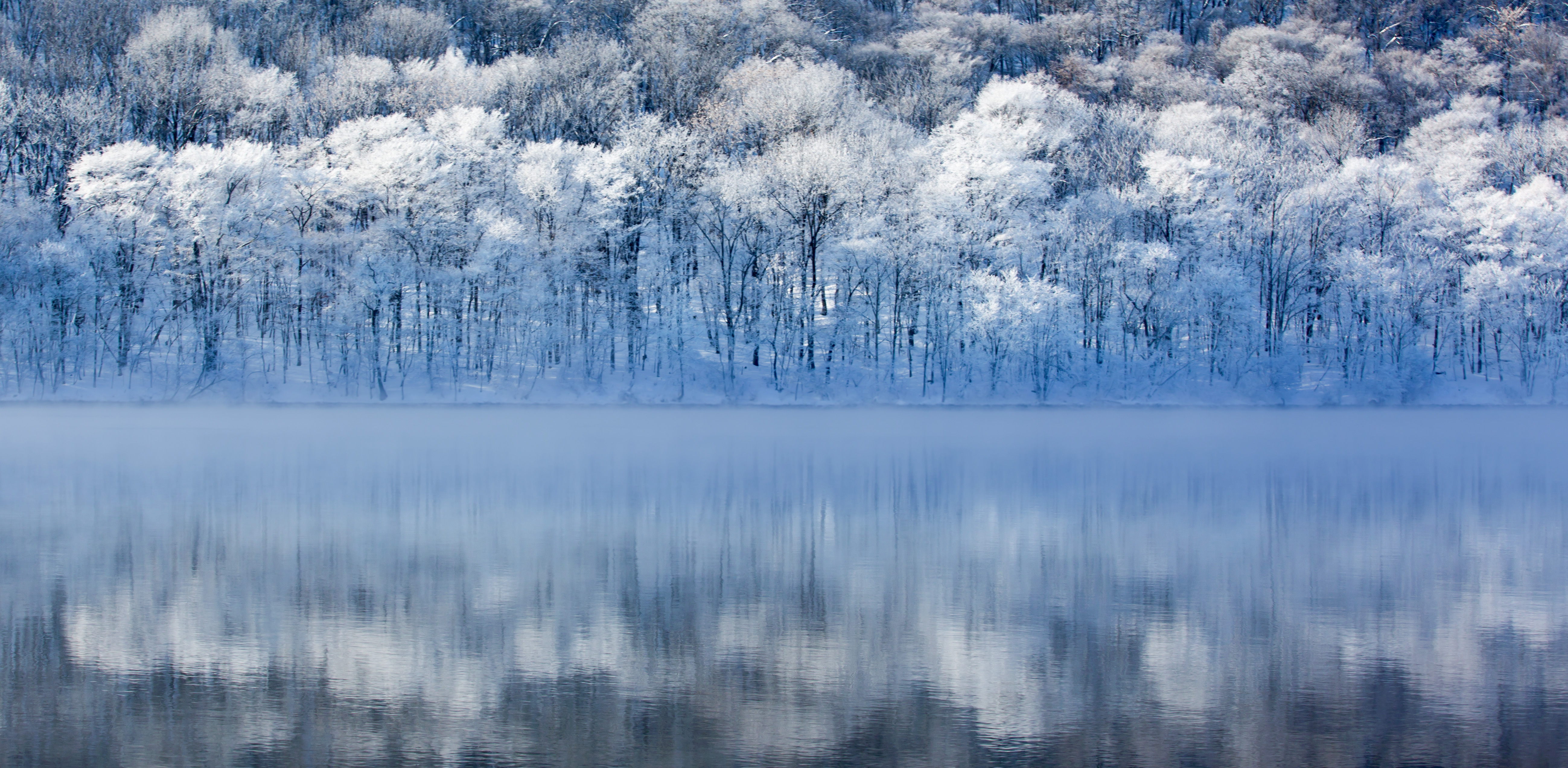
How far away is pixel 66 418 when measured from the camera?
168ft

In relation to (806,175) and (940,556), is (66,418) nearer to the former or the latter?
(806,175)

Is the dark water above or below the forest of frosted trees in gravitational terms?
below

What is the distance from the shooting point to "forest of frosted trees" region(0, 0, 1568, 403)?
65125 mm

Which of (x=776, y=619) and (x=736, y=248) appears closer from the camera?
(x=776, y=619)

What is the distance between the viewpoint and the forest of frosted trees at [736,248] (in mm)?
65125

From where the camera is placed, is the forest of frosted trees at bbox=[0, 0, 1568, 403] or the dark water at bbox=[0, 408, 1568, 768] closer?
the dark water at bbox=[0, 408, 1568, 768]

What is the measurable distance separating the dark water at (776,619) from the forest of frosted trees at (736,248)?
38.2m

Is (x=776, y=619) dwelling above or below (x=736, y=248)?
below

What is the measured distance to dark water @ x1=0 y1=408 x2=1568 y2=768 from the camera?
902cm

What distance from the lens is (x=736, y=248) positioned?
242 feet

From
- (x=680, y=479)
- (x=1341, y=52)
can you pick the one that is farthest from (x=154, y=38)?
(x=1341, y=52)

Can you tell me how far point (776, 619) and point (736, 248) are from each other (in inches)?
2427

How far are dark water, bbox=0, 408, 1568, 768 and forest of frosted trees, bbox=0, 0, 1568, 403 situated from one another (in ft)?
125

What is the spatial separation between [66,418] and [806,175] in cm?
3575
